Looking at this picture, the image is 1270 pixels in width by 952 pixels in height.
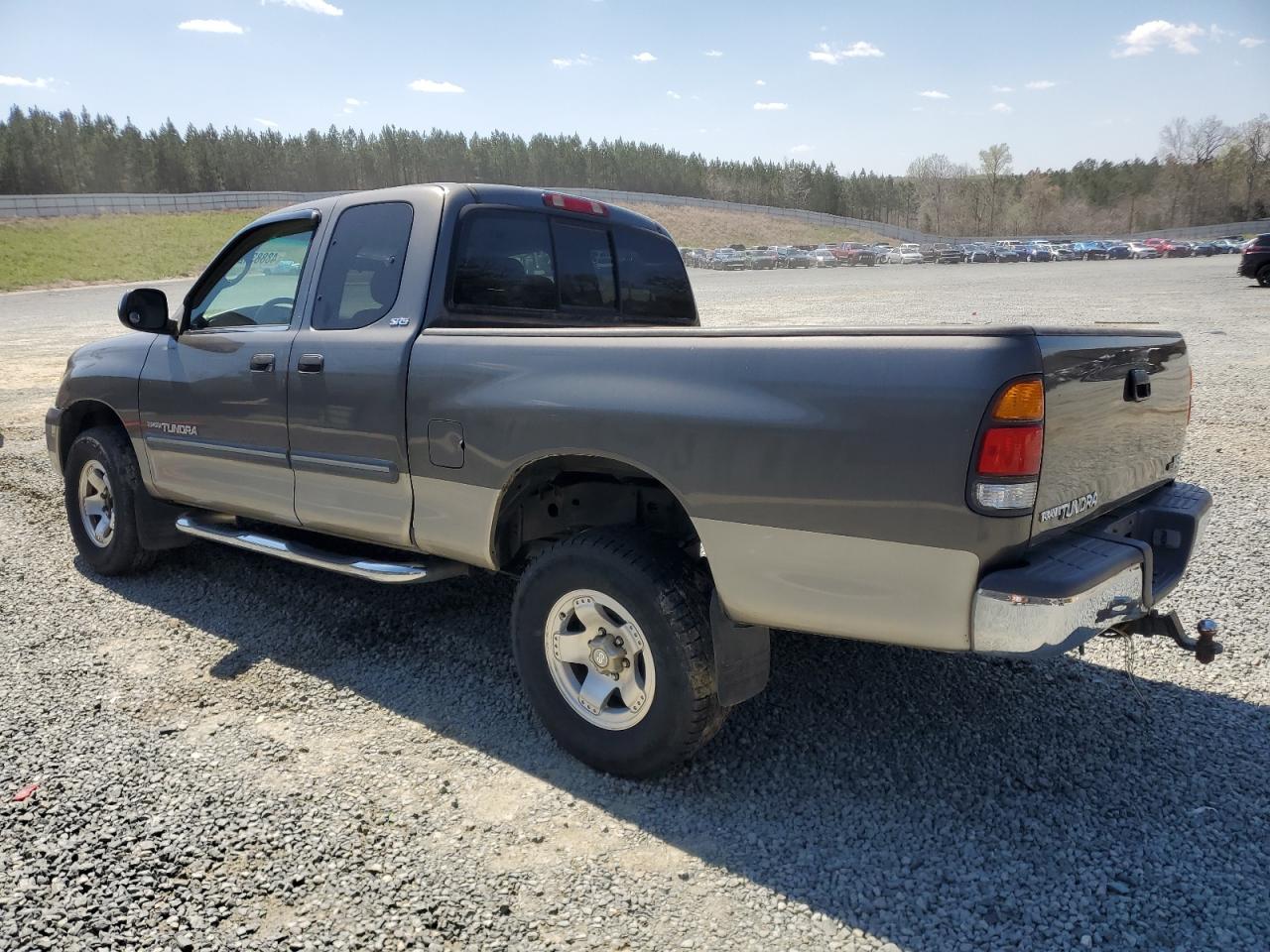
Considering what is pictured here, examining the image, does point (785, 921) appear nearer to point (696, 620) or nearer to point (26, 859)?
point (696, 620)

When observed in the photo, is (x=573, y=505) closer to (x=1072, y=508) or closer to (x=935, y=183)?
(x=1072, y=508)

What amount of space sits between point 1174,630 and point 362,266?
3.41 metres

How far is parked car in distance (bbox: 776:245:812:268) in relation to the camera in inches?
2096

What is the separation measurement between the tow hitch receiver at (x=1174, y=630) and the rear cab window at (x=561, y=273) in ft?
8.41

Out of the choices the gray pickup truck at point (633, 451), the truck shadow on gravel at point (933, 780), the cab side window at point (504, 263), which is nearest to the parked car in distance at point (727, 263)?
the gray pickup truck at point (633, 451)

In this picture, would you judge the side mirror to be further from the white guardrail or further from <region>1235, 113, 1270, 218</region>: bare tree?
<region>1235, 113, 1270, 218</region>: bare tree

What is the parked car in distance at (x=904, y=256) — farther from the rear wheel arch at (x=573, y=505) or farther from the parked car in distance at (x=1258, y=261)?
the rear wheel arch at (x=573, y=505)

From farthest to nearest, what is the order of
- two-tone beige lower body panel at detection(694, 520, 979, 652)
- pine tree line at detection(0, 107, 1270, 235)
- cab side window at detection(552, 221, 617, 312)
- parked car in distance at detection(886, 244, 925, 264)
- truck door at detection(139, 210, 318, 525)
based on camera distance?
1. pine tree line at detection(0, 107, 1270, 235)
2. parked car in distance at detection(886, 244, 925, 264)
3. cab side window at detection(552, 221, 617, 312)
4. truck door at detection(139, 210, 318, 525)
5. two-tone beige lower body panel at detection(694, 520, 979, 652)

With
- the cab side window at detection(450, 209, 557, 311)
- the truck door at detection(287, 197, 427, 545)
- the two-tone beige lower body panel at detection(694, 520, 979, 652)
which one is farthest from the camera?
the cab side window at detection(450, 209, 557, 311)

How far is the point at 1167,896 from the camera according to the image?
2.43 metres

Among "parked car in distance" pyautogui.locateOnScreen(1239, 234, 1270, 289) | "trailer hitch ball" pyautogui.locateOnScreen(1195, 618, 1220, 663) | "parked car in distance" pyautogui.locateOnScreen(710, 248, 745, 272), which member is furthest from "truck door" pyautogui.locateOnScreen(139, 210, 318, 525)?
"parked car in distance" pyautogui.locateOnScreen(710, 248, 745, 272)

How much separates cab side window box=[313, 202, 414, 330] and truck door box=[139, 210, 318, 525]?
18 centimetres

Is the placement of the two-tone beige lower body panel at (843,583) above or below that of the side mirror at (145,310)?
below

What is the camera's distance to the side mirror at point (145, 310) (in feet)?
14.6
